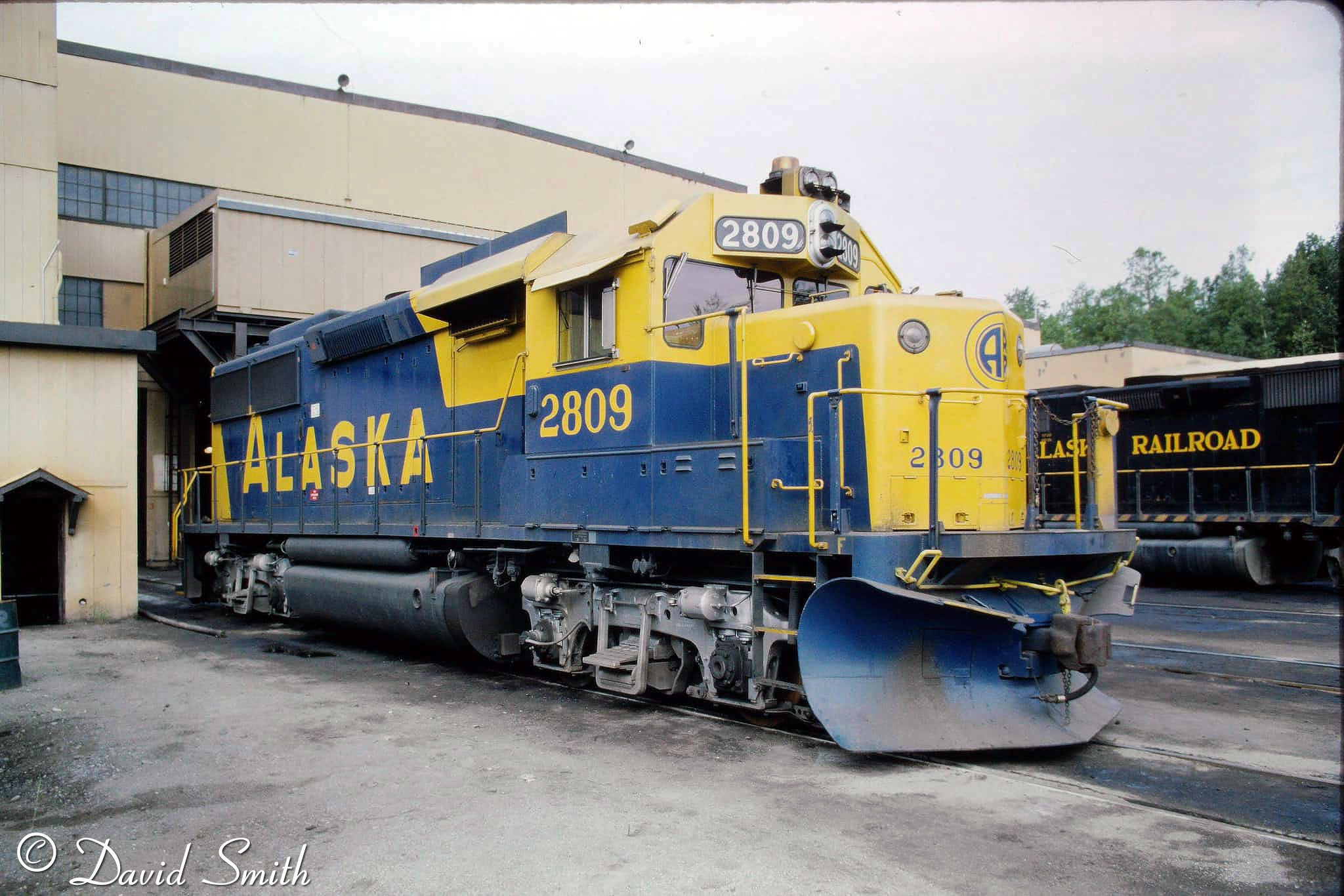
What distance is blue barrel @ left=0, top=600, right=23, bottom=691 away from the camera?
8.65 meters

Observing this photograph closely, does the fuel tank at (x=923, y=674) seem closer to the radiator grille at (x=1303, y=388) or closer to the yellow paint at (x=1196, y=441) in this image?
the radiator grille at (x=1303, y=388)

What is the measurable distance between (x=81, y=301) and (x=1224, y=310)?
4960 centimetres

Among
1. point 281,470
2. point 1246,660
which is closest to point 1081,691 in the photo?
point 1246,660

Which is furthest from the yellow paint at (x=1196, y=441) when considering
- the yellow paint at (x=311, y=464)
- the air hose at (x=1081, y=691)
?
the yellow paint at (x=311, y=464)

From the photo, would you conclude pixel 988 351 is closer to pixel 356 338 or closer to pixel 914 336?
pixel 914 336

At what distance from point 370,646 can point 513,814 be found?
23.3 feet

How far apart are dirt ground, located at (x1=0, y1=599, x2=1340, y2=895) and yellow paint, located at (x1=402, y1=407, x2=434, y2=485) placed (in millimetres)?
2706

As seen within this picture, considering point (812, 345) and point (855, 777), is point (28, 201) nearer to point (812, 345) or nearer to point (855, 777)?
point (812, 345)

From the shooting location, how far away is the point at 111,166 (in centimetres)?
2248

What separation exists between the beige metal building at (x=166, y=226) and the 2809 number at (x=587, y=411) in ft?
29.0

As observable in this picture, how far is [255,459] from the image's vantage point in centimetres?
1384

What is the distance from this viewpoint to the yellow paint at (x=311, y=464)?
39.9 ft

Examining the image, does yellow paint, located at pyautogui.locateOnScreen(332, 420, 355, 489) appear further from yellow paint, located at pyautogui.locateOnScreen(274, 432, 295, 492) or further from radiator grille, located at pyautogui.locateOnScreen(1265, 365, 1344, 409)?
radiator grille, located at pyautogui.locateOnScreen(1265, 365, 1344, 409)

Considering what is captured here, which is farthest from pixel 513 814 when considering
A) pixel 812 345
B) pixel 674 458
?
pixel 812 345
